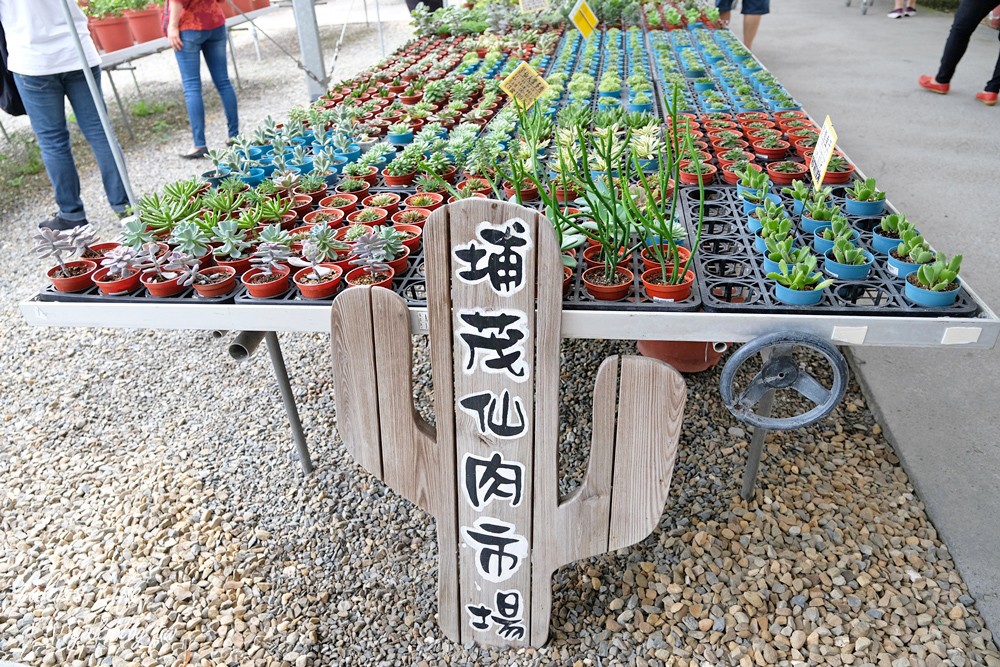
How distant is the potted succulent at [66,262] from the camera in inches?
64.5

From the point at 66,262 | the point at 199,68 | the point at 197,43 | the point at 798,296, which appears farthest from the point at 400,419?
the point at 199,68

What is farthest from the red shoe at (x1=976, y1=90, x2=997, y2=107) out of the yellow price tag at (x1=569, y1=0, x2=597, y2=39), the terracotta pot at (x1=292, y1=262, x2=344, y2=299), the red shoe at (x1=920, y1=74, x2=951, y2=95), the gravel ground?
the terracotta pot at (x1=292, y1=262, x2=344, y2=299)

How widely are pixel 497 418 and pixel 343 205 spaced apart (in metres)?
1.00

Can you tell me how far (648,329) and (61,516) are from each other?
189 centimetres

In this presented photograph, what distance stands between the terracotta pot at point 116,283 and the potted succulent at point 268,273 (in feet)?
0.84

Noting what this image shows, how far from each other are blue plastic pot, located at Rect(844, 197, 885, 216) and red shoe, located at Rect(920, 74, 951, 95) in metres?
4.48

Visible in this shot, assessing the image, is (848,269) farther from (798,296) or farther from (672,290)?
(672,290)

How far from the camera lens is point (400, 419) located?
1468 millimetres

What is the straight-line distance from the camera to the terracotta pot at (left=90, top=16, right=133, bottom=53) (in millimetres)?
4758

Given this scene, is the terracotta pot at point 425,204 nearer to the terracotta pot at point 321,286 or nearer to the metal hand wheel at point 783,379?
the terracotta pot at point 321,286

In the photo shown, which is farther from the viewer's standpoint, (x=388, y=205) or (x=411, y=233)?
(x=388, y=205)

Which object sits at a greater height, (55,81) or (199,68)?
(55,81)

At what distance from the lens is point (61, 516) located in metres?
2.13

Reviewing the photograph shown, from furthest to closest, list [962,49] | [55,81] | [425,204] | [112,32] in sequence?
[962,49] < [112,32] < [55,81] < [425,204]
